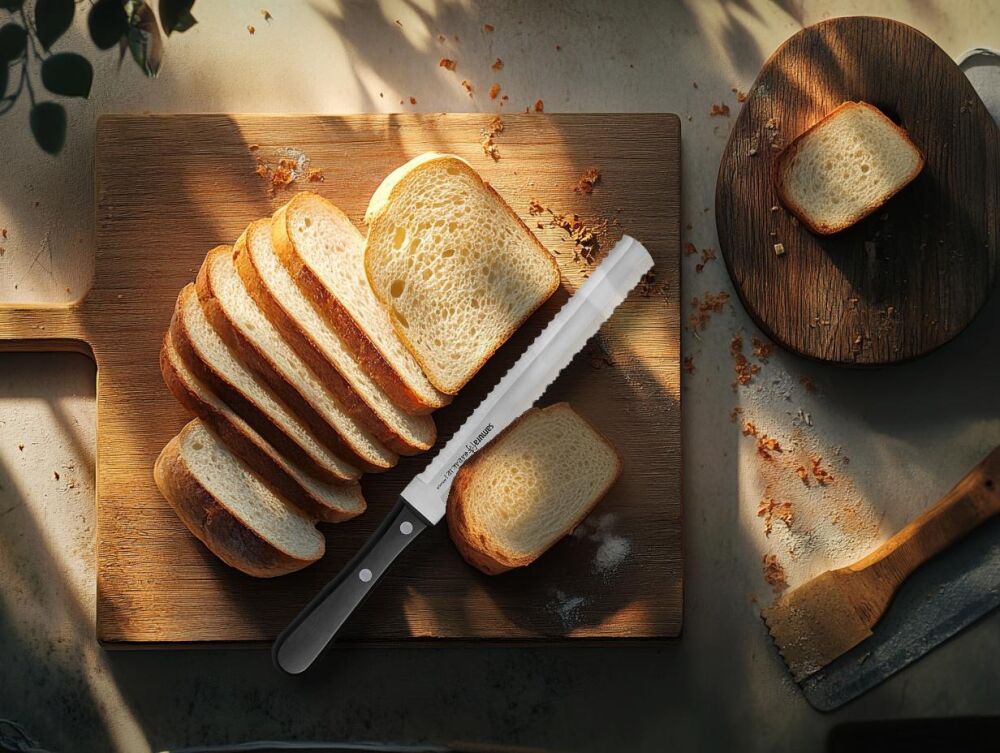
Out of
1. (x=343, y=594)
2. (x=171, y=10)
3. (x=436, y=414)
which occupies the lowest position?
(x=343, y=594)

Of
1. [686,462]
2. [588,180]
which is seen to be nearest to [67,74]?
[588,180]

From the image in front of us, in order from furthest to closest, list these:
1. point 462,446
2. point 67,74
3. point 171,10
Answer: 1. point 462,446
2. point 67,74
3. point 171,10

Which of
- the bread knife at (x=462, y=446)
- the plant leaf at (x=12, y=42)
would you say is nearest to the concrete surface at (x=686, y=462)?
the bread knife at (x=462, y=446)

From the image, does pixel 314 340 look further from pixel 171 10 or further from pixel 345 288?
pixel 171 10

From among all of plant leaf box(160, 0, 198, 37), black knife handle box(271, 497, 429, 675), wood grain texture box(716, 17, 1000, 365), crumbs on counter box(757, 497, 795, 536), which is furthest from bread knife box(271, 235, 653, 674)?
plant leaf box(160, 0, 198, 37)

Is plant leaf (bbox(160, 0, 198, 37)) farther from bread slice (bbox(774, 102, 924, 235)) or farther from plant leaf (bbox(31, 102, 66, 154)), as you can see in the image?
bread slice (bbox(774, 102, 924, 235))
